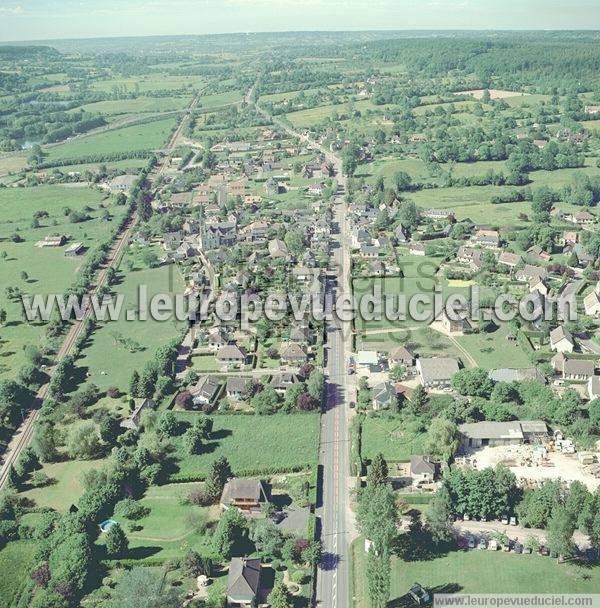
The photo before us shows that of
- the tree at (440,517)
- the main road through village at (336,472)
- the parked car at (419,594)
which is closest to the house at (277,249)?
the main road through village at (336,472)

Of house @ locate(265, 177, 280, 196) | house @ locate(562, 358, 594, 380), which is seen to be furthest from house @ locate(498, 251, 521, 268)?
house @ locate(265, 177, 280, 196)

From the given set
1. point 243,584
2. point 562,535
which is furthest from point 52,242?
point 562,535

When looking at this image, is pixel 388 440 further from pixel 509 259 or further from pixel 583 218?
pixel 583 218

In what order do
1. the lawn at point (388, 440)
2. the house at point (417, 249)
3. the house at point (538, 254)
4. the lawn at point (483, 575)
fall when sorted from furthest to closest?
the house at point (417, 249), the house at point (538, 254), the lawn at point (388, 440), the lawn at point (483, 575)

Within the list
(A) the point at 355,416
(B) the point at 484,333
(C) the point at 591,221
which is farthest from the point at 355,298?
(C) the point at 591,221

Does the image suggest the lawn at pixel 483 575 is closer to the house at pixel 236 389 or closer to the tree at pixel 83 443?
the house at pixel 236 389

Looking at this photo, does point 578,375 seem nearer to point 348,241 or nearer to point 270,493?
point 270,493
